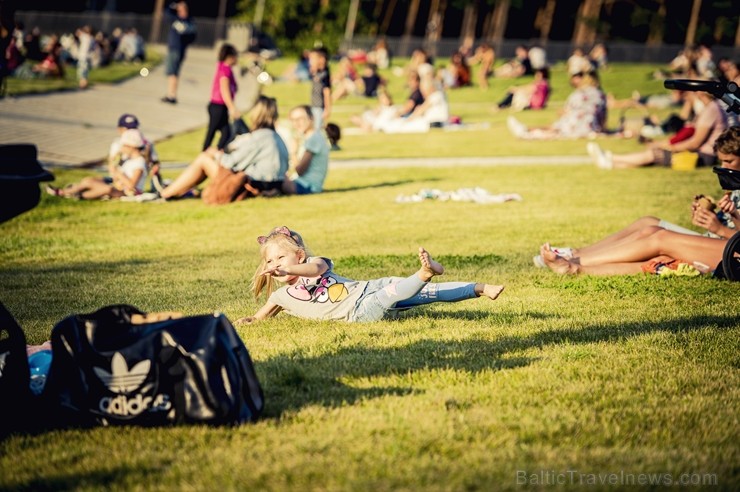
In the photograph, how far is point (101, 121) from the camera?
24.5 m

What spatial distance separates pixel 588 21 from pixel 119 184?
57803mm

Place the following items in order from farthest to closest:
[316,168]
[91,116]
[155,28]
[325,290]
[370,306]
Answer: [155,28]
[91,116]
[316,168]
[325,290]
[370,306]

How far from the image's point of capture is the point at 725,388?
17.0 ft

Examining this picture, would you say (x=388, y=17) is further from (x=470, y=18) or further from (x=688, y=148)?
(x=688, y=148)

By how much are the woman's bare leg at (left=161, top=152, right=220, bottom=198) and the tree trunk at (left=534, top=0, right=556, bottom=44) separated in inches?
2337

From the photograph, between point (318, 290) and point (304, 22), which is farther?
point (304, 22)

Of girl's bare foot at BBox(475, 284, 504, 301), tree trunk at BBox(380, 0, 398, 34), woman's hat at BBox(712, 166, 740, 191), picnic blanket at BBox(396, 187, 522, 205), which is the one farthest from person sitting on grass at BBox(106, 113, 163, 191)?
tree trunk at BBox(380, 0, 398, 34)

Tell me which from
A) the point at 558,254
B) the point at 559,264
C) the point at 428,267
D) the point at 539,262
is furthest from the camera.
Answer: the point at 539,262

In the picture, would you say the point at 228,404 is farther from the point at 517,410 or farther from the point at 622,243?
the point at 622,243

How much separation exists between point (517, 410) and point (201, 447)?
4.90 feet

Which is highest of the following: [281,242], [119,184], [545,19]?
[545,19]

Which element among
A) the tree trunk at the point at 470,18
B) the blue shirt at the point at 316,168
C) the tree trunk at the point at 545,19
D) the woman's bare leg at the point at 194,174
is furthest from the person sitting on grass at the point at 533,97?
the tree trunk at the point at 470,18

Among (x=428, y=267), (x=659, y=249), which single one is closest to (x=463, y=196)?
(x=659, y=249)

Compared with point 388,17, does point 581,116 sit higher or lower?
Result: lower
